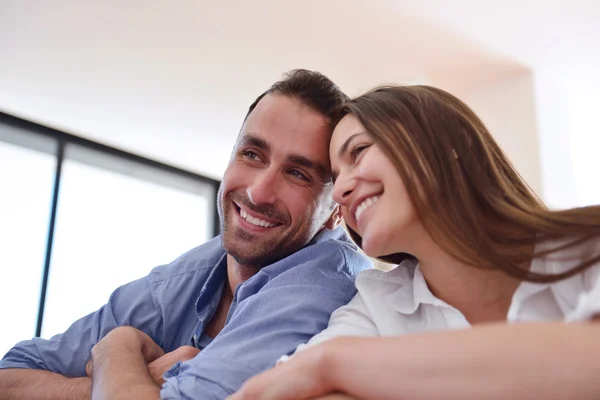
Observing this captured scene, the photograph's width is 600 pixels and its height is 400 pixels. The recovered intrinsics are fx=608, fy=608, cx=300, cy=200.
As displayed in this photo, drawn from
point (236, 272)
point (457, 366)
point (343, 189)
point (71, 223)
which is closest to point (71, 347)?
point (236, 272)

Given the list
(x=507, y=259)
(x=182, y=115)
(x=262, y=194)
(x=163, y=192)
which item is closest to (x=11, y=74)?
(x=182, y=115)

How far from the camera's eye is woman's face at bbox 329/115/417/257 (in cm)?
100

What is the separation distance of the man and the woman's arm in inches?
10.0

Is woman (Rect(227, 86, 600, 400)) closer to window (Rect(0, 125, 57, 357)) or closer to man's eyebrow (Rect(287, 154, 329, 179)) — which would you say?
man's eyebrow (Rect(287, 154, 329, 179))

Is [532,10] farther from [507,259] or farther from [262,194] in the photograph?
[507,259]

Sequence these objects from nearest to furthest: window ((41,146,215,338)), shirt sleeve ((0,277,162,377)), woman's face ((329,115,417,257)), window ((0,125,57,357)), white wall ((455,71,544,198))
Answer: woman's face ((329,115,417,257)) → shirt sleeve ((0,277,162,377)) → white wall ((455,71,544,198)) → window ((0,125,57,357)) → window ((41,146,215,338))

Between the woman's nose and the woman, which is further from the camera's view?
the woman's nose

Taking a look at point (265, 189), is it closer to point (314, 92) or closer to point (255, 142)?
point (255, 142)

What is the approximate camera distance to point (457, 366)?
27.7 inches

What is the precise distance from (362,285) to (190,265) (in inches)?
23.8

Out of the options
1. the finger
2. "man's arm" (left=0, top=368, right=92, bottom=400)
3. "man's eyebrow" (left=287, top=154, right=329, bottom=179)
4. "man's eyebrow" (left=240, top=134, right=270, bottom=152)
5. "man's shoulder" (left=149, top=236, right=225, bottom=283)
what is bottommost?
"man's arm" (left=0, top=368, right=92, bottom=400)

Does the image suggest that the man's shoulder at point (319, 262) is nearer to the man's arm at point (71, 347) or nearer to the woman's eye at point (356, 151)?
the woman's eye at point (356, 151)

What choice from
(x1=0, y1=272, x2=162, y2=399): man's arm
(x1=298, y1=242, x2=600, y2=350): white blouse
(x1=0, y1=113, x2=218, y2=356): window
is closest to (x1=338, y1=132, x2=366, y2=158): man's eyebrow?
(x1=298, y1=242, x2=600, y2=350): white blouse

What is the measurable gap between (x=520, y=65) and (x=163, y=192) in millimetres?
2938
